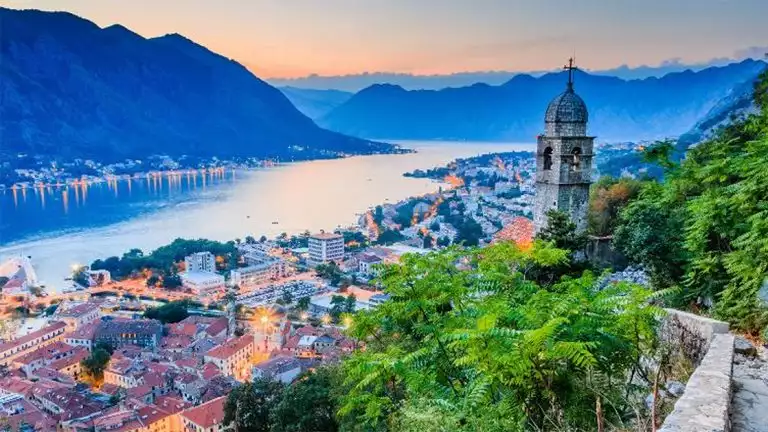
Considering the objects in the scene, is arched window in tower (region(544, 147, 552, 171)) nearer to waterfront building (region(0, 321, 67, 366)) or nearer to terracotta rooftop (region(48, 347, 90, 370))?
terracotta rooftop (region(48, 347, 90, 370))

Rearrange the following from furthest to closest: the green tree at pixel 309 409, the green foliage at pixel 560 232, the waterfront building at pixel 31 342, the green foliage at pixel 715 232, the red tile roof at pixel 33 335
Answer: the red tile roof at pixel 33 335
the waterfront building at pixel 31 342
the green foliage at pixel 560 232
the green tree at pixel 309 409
the green foliage at pixel 715 232

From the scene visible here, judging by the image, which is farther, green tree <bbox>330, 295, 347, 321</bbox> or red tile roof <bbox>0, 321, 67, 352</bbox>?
green tree <bbox>330, 295, 347, 321</bbox>

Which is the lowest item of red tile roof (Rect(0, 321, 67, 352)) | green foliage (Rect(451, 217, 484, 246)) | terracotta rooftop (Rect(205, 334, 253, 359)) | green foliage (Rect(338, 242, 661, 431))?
red tile roof (Rect(0, 321, 67, 352))

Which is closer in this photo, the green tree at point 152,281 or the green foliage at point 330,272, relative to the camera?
the green foliage at point 330,272

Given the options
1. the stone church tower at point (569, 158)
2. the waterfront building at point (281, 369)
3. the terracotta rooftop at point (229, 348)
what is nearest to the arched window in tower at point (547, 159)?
the stone church tower at point (569, 158)

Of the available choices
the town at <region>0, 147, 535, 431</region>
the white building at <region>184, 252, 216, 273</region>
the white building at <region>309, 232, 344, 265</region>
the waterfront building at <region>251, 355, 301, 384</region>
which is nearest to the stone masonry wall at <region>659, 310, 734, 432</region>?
the town at <region>0, 147, 535, 431</region>

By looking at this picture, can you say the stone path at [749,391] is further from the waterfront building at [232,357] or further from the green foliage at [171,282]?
the green foliage at [171,282]

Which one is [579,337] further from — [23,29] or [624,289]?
[23,29]
